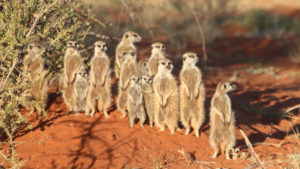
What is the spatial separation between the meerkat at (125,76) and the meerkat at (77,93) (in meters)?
0.58

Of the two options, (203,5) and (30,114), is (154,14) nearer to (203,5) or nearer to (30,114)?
(203,5)

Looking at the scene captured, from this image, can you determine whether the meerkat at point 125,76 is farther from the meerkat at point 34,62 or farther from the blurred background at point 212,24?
the blurred background at point 212,24

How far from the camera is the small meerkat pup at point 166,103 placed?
6629 mm

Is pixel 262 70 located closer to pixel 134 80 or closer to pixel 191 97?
pixel 191 97

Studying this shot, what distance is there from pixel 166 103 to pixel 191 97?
419 mm

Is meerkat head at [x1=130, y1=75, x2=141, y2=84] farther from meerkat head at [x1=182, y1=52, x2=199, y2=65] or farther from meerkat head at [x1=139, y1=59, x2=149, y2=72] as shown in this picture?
meerkat head at [x1=139, y1=59, x2=149, y2=72]

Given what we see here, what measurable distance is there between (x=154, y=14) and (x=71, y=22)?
1307 cm

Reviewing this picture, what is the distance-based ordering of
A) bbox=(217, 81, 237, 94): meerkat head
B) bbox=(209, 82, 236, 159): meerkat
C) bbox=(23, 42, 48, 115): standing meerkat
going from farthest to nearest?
bbox=(23, 42, 48, 115): standing meerkat < bbox=(217, 81, 237, 94): meerkat head < bbox=(209, 82, 236, 159): meerkat

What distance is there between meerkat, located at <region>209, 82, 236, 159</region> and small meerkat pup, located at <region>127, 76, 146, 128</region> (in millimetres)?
1128

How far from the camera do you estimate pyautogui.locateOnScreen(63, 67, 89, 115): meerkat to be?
675 centimetres

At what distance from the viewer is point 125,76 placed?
7.14 meters

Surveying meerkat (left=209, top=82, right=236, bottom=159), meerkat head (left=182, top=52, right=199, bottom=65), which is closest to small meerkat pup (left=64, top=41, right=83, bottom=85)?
meerkat head (left=182, top=52, right=199, bottom=65)

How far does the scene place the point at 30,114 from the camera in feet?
21.9

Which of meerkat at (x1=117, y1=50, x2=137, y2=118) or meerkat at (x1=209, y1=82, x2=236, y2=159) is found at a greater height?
meerkat at (x1=117, y1=50, x2=137, y2=118)
